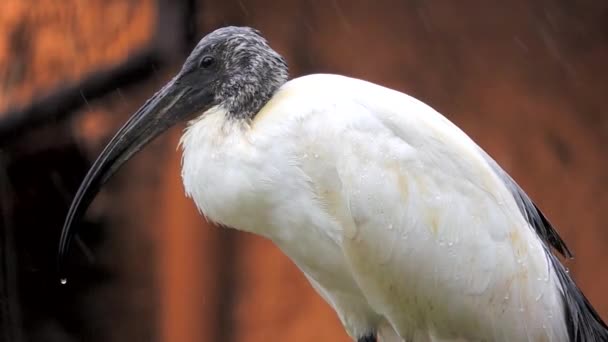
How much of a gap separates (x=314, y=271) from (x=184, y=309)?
2.04 metres

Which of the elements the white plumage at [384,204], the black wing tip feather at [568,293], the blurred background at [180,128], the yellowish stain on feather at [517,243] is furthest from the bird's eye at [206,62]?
the blurred background at [180,128]

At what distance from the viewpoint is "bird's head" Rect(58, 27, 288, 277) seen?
10.9ft

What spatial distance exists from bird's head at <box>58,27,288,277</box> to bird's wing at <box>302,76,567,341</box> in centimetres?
27

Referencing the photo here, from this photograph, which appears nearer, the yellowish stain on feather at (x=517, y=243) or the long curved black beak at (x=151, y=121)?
the yellowish stain on feather at (x=517, y=243)

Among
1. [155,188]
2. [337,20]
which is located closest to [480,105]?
[337,20]

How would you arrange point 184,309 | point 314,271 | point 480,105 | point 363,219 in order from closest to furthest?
point 363,219 → point 314,271 → point 480,105 → point 184,309

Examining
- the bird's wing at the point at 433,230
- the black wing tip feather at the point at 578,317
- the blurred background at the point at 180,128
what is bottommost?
the blurred background at the point at 180,128

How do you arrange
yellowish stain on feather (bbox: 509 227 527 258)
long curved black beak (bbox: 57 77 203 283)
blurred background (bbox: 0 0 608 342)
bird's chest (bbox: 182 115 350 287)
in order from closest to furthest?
1. bird's chest (bbox: 182 115 350 287)
2. yellowish stain on feather (bbox: 509 227 527 258)
3. long curved black beak (bbox: 57 77 203 283)
4. blurred background (bbox: 0 0 608 342)

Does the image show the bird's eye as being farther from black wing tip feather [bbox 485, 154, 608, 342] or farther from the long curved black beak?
black wing tip feather [bbox 485, 154, 608, 342]

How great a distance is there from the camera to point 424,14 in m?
4.98

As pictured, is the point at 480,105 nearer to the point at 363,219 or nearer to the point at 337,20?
the point at 337,20

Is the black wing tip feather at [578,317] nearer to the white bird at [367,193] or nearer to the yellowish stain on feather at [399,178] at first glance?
the white bird at [367,193]

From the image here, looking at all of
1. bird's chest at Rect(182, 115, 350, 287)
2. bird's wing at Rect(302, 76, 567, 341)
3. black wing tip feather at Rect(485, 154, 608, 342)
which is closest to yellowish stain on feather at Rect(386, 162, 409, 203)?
bird's wing at Rect(302, 76, 567, 341)

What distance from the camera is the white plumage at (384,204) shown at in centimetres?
312
